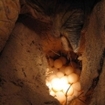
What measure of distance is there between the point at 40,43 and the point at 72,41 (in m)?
0.31

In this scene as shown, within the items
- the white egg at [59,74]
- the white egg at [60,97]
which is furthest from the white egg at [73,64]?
the white egg at [60,97]

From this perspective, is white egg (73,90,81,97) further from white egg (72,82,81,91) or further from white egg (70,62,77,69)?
white egg (70,62,77,69)

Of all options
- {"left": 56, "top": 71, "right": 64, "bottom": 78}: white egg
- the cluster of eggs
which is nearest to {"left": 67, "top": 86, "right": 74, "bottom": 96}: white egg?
the cluster of eggs

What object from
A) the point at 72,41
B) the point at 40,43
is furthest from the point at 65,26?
the point at 40,43

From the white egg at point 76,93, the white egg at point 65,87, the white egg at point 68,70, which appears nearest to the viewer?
the white egg at point 76,93

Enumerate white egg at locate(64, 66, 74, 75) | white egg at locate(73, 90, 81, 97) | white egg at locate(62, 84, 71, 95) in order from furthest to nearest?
white egg at locate(64, 66, 74, 75), white egg at locate(62, 84, 71, 95), white egg at locate(73, 90, 81, 97)

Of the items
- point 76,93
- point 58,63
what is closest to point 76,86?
point 76,93

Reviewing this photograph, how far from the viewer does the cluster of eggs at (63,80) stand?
5.33ft

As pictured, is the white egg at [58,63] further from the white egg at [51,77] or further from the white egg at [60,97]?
the white egg at [60,97]

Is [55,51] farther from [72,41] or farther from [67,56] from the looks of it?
[72,41]

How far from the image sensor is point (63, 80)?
1750mm

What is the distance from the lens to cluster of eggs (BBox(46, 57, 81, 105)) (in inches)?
63.9

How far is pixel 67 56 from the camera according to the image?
1.87 meters

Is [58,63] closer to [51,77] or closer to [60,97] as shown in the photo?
[51,77]
